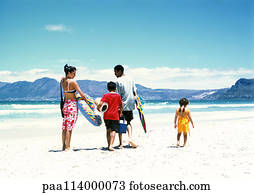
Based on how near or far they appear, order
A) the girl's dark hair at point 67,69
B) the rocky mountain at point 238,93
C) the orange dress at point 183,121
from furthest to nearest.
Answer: the rocky mountain at point 238,93
the orange dress at point 183,121
the girl's dark hair at point 67,69

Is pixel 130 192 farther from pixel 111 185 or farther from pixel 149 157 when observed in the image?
pixel 149 157

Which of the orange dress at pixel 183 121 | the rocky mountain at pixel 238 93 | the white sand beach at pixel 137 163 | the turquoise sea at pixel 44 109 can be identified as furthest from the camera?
the rocky mountain at pixel 238 93

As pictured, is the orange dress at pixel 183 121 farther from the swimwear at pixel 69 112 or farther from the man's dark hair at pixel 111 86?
the swimwear at pixel 69 112

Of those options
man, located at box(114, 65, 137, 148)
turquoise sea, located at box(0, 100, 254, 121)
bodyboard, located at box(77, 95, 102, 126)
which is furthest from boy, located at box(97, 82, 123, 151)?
turquoise sea, located at box(0, 100, 254, 121)

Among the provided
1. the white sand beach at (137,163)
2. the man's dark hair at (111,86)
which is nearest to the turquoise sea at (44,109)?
the white sand beach at (137,163)

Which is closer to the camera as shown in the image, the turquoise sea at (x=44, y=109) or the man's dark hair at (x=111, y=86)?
the man's dark hair at (x=111, y=86)

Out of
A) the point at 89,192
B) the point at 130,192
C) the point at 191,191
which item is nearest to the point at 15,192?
the point at 89,192

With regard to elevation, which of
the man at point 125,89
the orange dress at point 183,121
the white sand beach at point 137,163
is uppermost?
the man at point 125,89

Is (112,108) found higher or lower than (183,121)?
higher

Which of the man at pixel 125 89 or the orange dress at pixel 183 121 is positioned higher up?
the man at pixel 125 89

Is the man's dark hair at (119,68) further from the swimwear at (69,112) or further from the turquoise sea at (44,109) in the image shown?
the turquoise sea at (44,109)

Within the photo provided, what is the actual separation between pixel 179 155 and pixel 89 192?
7.47 ft

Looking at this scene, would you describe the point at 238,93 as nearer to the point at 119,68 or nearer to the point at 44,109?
the point at 44,109

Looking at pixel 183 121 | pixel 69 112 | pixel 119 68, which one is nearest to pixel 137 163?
pixel 69 112
